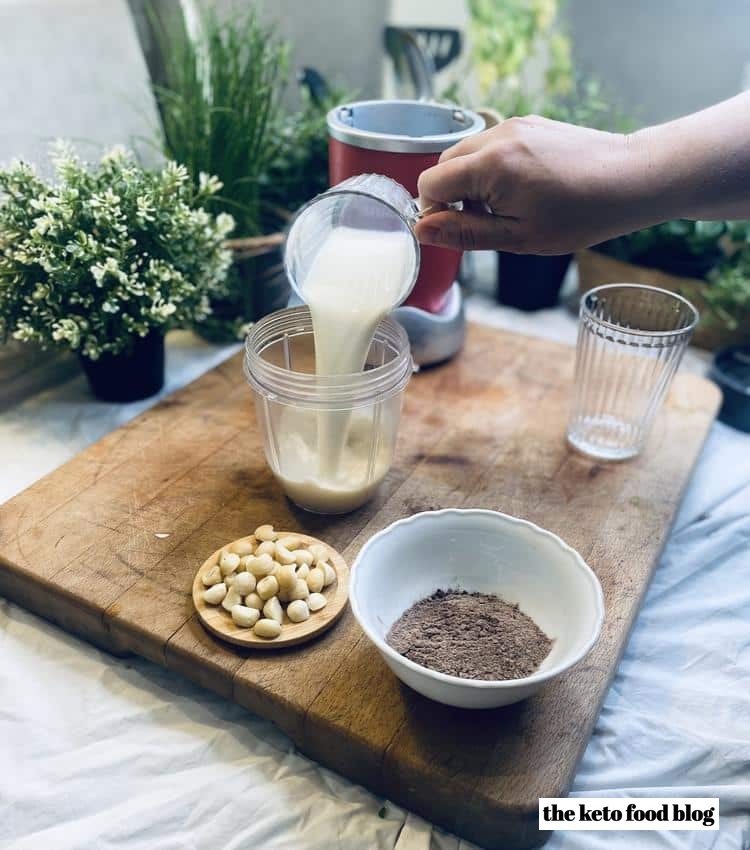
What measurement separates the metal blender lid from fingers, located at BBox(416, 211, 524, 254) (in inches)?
7.9

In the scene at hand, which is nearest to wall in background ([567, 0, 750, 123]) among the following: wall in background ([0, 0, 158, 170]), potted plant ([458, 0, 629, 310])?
potted plant ([458, 0, 629, 310])

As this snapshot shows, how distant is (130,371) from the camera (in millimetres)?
1011

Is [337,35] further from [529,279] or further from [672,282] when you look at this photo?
[672,282]

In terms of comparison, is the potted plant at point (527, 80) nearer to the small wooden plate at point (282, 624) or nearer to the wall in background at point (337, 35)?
the wall in background at point (337, 35)

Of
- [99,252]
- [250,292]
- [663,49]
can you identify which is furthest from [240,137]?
[663,49]

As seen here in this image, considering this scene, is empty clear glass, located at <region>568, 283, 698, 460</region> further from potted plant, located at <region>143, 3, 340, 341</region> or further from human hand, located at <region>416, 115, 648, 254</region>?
potted plant, located at <region>143, 3, 340, 341</region>

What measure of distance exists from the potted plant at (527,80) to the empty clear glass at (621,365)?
403 millimetres

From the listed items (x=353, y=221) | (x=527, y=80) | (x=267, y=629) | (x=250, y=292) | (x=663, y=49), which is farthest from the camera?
(x=527, y=80)

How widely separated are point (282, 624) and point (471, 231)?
40cm

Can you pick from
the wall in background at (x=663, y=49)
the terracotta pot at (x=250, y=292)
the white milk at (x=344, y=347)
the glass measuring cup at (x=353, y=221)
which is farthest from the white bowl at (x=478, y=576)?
the wall in background at (x=663, y=49)

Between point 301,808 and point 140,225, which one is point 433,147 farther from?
point 301,808

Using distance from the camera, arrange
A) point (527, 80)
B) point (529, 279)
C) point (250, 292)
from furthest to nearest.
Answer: point (527, 80) → point (529, 279) → point (250, 292)

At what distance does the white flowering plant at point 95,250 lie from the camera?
87cm

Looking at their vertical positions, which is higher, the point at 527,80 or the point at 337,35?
the point at 337,35
